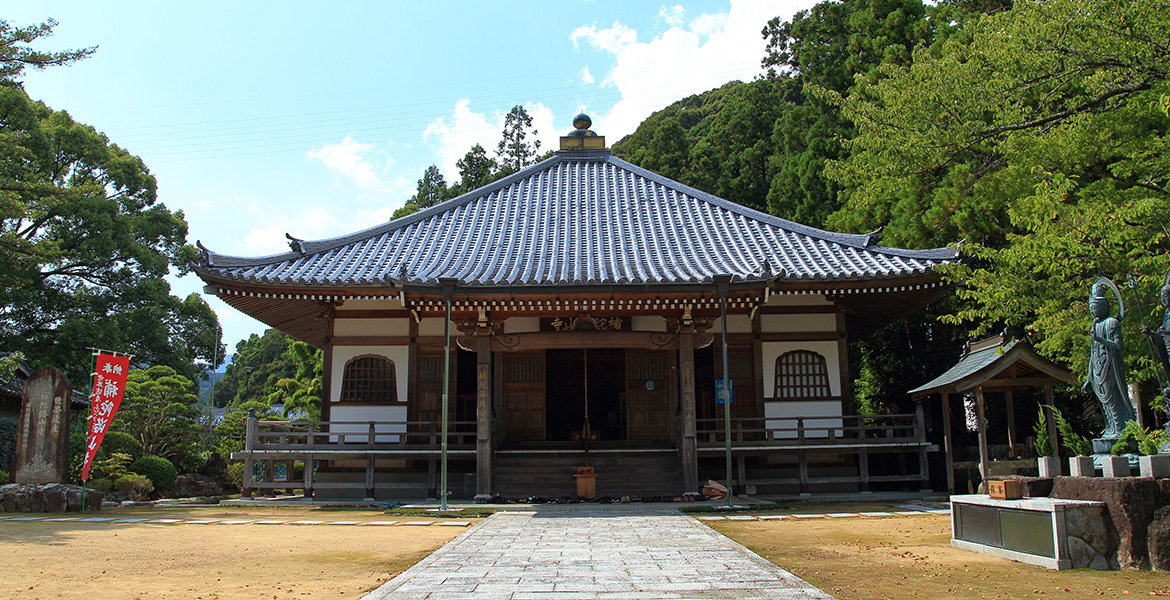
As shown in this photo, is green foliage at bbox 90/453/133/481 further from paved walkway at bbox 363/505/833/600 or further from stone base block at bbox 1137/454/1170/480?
stone base block at bbox 1137/454/1170/480

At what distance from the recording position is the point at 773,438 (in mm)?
14180

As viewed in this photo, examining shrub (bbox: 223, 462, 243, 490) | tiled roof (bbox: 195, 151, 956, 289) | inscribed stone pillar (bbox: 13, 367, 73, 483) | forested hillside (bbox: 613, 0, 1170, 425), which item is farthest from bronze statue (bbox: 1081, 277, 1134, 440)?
shrub (bbox: 223, 462, 243, 490)

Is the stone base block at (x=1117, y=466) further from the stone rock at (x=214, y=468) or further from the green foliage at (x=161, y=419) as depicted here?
the green foliage at (x=161, y=419)

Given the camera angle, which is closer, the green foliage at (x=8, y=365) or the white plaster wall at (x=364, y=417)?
the green foliage at (x=8, y=365)

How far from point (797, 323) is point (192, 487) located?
13100mm

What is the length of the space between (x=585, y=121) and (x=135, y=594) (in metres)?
17.0

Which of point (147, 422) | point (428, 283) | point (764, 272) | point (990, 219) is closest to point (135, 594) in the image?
point (428, 283)

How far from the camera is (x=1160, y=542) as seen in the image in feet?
20.3

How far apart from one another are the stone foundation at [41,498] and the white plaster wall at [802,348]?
11.8 m

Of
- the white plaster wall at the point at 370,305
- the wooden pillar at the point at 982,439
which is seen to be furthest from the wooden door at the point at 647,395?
the wooden pillar at the point at 982,439

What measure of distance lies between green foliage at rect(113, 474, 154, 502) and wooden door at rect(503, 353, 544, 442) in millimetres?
7090

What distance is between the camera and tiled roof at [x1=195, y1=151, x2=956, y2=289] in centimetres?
1322

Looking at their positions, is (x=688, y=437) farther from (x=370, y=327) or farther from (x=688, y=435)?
(x=370, y=327)

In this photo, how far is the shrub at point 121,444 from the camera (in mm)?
16375
